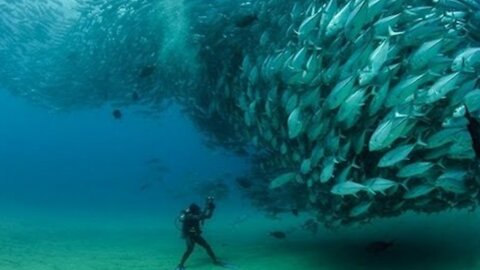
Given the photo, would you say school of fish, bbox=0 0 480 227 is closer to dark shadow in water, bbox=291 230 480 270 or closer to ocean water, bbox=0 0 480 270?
ocean water, bbox=0 0 480 270

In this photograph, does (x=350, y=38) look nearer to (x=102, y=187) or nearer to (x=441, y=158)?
(x=441, y=158)

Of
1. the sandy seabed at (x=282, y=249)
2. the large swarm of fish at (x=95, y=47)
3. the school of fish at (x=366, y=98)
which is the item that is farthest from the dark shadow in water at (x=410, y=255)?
the large swarm of fish at (x=95, y=47)

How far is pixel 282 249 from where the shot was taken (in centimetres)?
1227

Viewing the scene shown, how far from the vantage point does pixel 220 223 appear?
2302 cm

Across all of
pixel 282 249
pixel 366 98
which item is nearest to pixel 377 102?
pixel 366 98

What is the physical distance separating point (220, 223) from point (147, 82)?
733 centimetres

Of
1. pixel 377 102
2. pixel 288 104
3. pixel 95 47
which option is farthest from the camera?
pixel 95 47

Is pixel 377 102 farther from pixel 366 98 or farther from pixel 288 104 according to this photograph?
pixel 288 104

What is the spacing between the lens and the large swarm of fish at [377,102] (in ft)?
19.9

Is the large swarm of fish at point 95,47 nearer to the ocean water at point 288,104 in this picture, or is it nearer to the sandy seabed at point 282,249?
the ocean water at point 288,104

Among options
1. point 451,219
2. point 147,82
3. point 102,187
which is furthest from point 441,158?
point 102,187

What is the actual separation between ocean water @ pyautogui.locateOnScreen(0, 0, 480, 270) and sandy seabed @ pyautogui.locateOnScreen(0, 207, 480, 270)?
0.07m

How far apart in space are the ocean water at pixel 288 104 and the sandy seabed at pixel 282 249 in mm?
65

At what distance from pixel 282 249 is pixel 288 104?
555 centimetres
